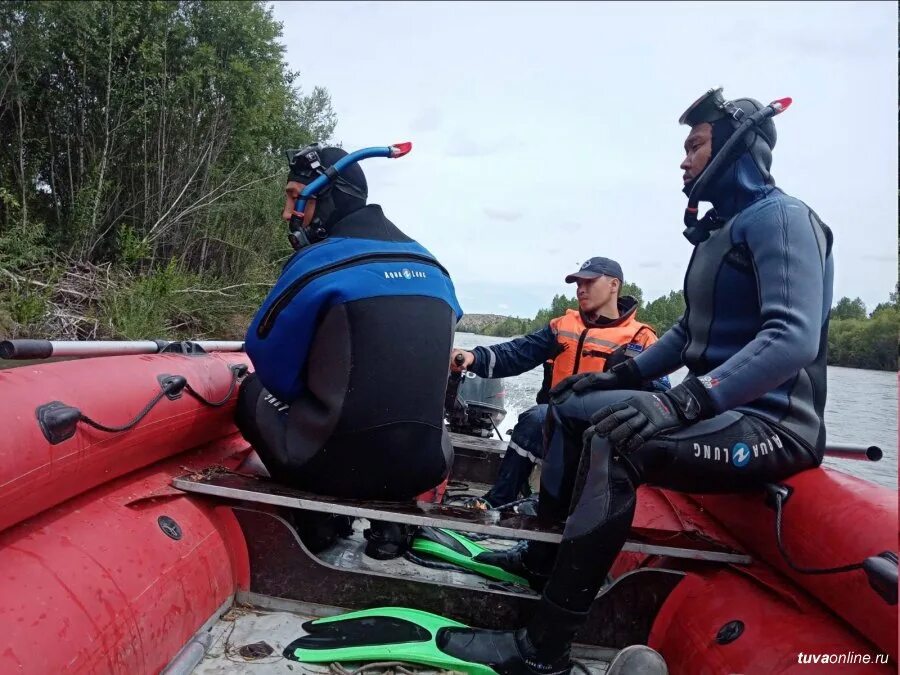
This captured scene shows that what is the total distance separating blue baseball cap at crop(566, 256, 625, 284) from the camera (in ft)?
13.1

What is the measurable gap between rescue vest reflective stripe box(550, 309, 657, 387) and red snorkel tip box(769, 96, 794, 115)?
76.8 inches

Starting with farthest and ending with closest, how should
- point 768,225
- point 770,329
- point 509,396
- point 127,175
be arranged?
point 127,175
point 509,396
point 768,225
point 770,329

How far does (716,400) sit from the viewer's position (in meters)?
1.70

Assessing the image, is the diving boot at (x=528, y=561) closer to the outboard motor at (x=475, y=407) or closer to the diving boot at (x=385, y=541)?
the diving boot at (x=385, y=541)

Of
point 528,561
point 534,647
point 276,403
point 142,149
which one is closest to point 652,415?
point 534,647

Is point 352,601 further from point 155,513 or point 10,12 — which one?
point 10,12

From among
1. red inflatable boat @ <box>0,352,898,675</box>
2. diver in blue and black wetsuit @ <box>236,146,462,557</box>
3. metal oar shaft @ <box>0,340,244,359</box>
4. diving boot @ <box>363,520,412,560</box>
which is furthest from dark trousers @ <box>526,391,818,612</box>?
metal oar shaft @ <box>0,340,244,359</box>

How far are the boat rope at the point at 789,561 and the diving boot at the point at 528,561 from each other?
2.41 feet

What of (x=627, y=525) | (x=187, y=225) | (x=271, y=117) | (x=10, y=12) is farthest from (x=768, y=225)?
(x=271, y=117)

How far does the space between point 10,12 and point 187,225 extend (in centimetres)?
485

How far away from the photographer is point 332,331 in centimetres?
198

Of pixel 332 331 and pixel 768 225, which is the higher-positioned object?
pixel 768 225

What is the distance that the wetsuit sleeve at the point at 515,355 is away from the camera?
12.0 feet

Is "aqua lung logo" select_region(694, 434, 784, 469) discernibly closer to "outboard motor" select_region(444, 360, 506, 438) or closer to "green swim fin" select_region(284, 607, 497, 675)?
"green swim fin" select_region(284, 607, 497, 675)
